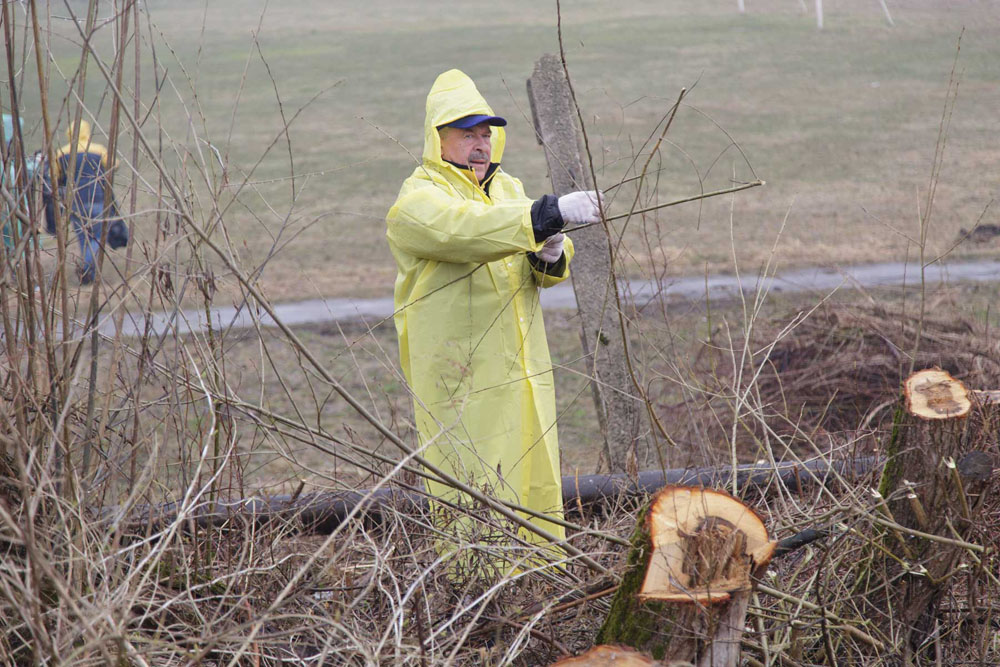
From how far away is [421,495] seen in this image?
8.15ft

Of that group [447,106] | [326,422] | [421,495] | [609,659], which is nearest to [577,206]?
[447,106]

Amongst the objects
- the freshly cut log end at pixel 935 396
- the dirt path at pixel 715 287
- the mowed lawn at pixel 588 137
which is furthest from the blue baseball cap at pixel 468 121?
the dirt path at pixel 715 287

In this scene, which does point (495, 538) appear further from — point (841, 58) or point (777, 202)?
point (841, 58)

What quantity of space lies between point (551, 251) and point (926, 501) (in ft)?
4.61

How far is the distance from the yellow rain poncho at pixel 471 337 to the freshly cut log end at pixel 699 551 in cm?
100

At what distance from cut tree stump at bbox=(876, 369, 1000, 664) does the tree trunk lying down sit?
181 millimetres

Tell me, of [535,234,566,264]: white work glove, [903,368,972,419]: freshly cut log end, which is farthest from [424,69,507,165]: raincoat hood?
[903,368,972,419]: freshly cut log end

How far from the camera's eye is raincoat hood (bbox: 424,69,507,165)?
328 cm

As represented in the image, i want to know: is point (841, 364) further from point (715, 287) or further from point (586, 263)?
point (715, 287)

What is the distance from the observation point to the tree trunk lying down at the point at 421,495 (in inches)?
100

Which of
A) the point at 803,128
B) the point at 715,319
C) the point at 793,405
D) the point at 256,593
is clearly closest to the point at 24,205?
the point at 256,593

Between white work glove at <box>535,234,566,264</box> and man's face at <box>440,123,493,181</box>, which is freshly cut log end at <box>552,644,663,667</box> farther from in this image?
man's face at <box>440,123,493,181</box>

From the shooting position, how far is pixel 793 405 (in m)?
4.96

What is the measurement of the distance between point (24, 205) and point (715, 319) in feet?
18.7
